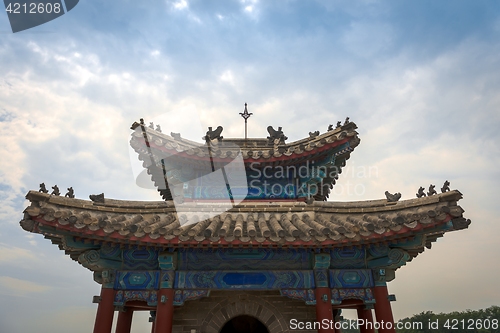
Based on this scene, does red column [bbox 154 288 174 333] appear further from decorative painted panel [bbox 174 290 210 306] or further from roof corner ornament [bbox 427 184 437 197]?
roof corner ornament [bbox 427 184 437 197]

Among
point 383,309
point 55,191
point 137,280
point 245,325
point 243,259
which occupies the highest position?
point 55,191

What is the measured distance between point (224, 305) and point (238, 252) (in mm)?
1894

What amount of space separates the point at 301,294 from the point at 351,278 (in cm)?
132

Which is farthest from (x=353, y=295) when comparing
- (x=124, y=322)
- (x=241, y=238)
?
(x=124, y=322)

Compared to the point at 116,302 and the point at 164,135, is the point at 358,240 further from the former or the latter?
the point at 164,135

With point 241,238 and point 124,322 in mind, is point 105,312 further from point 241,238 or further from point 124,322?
point 241,238

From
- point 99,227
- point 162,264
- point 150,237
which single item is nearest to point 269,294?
point 162,264

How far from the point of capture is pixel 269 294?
30.1 feet

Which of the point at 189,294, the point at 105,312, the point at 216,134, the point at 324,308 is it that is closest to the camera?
the point at 105,312

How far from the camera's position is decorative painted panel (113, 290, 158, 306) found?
26.2ft

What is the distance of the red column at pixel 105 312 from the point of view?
7.60 m

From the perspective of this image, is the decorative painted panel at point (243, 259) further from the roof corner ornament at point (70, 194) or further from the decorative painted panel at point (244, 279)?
the roof corner ornament at point (70, 194)

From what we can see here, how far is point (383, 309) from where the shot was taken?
793 centimetres

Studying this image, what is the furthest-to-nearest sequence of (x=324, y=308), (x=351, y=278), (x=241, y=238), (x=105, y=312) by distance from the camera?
(x=351, y=278), (x=324, y=308), (x=105, y=312), (x=241, y=238)
